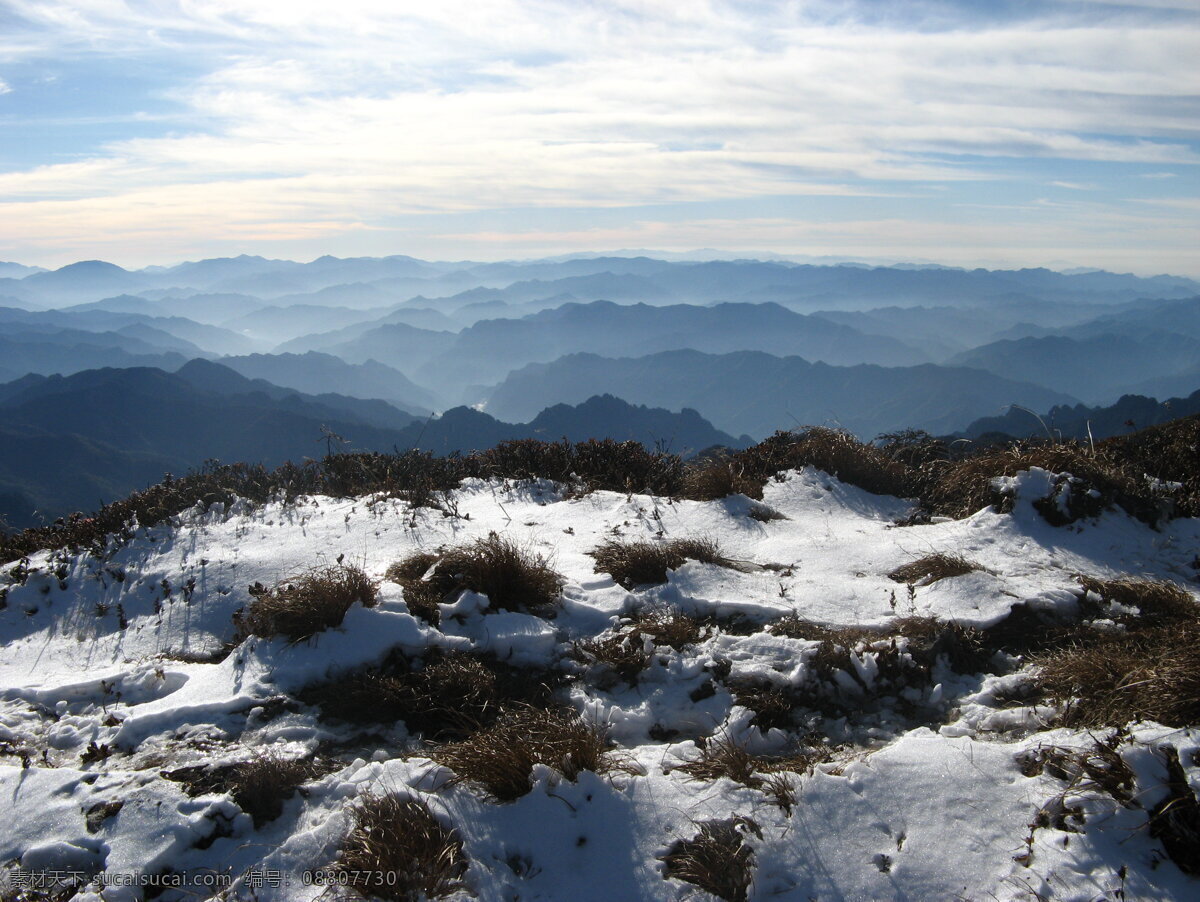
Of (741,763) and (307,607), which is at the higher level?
(307,607)

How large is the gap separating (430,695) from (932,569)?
15.2 ft

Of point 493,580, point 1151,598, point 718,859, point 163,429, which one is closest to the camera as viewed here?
point 718,859

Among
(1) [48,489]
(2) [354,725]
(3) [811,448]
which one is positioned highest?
(3) [811,448]

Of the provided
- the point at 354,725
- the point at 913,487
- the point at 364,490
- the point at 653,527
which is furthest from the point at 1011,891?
the point at 364,490

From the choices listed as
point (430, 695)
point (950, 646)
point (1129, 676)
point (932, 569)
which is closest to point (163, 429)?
point (430, 695)

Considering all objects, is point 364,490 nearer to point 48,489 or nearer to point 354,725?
point 354,725

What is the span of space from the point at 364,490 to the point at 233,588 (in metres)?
3.07

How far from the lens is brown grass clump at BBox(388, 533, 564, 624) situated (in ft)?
18.4

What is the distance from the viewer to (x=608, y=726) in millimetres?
4266

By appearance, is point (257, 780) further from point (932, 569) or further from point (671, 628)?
point (932, 569)

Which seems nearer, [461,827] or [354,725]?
[461,827]

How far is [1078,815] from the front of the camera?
3.08m

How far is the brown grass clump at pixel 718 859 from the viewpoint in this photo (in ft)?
9.96

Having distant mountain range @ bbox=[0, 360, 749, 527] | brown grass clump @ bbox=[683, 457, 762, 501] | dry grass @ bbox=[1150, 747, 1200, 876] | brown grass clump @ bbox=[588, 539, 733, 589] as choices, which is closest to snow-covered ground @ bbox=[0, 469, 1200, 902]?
dry grass @ bbox=[1150, 747, 1200, 876]
